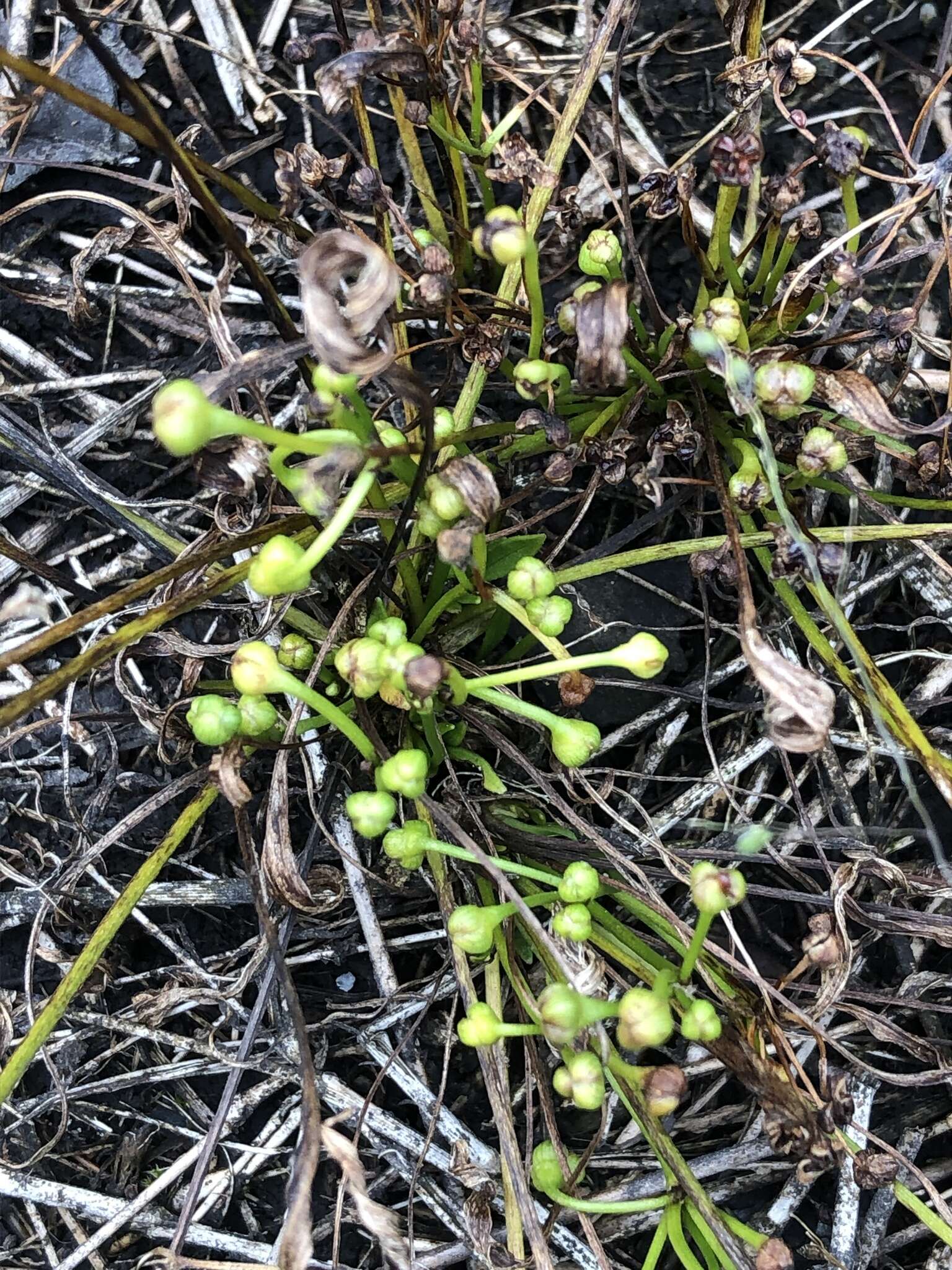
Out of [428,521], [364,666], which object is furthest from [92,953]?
[428,521]

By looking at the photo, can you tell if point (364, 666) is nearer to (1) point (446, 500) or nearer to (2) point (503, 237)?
(1) point (446, 500)

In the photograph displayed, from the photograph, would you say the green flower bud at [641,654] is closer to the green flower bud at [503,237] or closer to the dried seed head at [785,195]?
the green flower bud at [503,237]

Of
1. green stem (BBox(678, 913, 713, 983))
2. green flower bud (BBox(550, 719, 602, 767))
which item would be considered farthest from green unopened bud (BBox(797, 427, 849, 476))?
green stem (BBox(678, 913, 713, 983))

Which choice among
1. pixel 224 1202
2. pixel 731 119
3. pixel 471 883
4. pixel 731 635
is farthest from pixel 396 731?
pixel 731 119

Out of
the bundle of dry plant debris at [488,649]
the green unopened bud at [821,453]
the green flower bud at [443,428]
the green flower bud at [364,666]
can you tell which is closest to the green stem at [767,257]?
the bundle of dry plant debris at [488,649]

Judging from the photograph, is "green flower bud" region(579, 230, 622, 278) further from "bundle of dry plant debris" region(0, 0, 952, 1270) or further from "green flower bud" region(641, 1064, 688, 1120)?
Result: "green flower bud" region(641, 1064, 688, 1120)

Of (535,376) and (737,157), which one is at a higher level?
(737,157)
